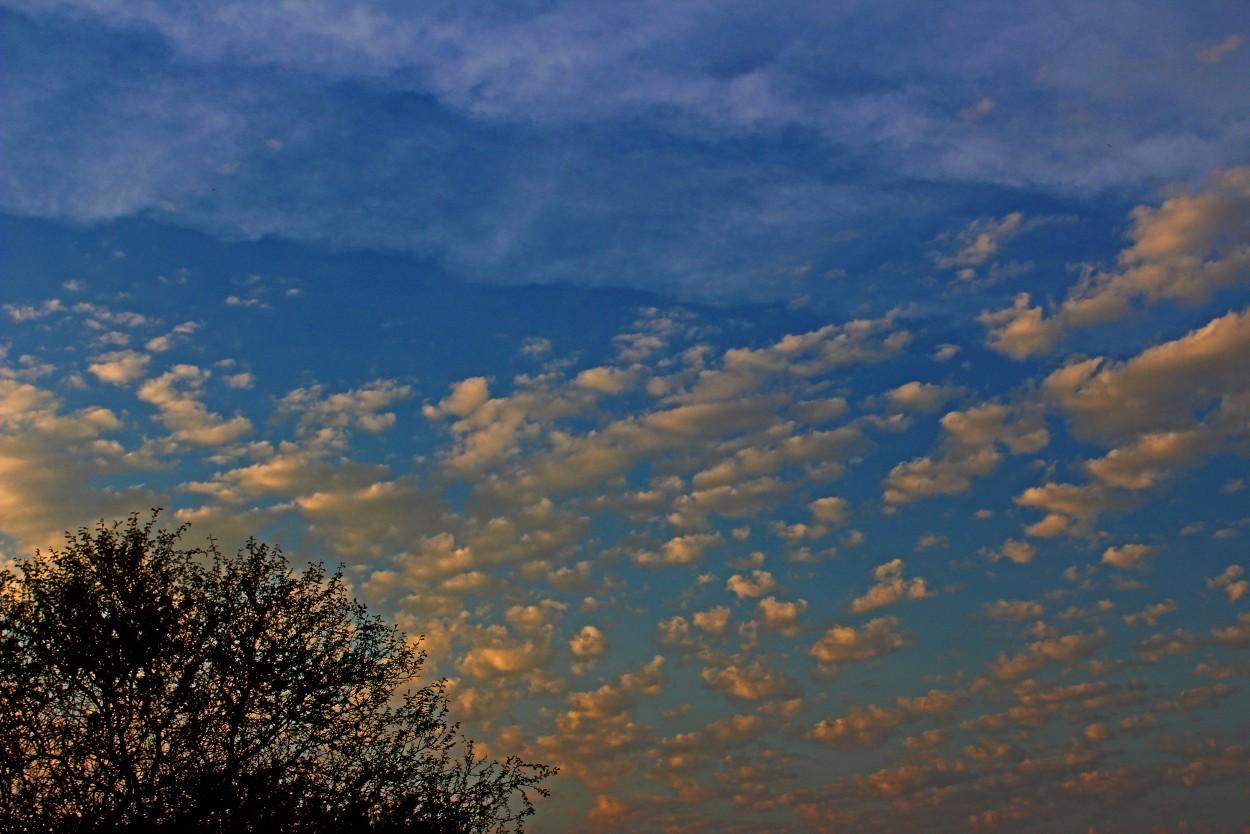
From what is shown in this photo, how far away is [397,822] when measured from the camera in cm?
3934

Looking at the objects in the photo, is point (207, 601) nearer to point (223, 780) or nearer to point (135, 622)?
point (135, 622)

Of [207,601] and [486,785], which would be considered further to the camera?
[486,785]

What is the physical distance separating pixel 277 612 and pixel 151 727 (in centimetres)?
604

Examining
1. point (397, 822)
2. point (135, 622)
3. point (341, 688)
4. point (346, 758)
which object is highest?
point (135, 622)

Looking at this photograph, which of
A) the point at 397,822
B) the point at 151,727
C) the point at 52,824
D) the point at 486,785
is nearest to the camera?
the point at 52,824

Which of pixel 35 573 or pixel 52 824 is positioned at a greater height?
pixel 35 573

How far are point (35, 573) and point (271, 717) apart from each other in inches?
377

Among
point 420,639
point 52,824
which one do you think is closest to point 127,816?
point 52,824

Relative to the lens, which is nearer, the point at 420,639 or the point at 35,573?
the point at 35,573

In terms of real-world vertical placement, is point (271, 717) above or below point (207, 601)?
below

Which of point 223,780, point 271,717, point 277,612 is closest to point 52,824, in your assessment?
point 223,780

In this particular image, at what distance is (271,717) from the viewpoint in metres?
38.5

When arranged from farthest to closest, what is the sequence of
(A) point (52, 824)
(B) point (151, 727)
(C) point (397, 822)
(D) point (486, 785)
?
(D) point (486, 785) < (C) point (397, 822) < (B) point (151, 727) < (A) point (52, 824)

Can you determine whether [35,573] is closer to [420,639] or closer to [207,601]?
[207,601]
